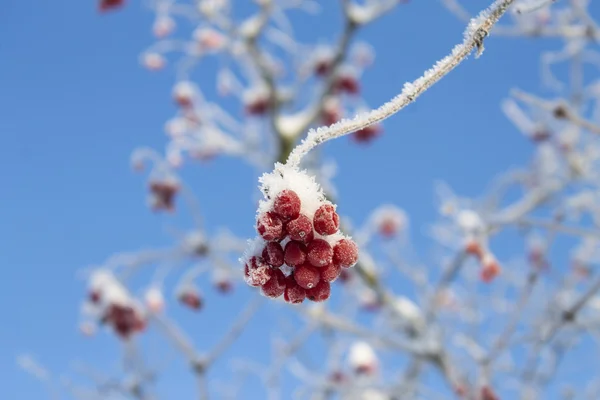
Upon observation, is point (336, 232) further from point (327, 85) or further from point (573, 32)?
point (327, 85)

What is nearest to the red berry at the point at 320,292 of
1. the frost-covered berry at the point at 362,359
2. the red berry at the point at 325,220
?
the red berry at the point at 325,220

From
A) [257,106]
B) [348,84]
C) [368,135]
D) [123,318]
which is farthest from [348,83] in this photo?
[123,318]

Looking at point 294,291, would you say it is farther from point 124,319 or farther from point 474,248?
point 124,319

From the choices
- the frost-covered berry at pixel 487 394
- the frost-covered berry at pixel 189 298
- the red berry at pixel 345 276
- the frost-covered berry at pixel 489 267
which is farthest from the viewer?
the frost-covered berry at pixel 189 298

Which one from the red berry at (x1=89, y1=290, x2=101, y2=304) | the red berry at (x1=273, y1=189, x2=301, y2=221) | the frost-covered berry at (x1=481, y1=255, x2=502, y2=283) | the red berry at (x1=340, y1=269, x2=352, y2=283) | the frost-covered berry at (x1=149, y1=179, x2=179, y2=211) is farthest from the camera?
the frost-covered berry at (x1=149, y1=179, x2=179, y2=211)

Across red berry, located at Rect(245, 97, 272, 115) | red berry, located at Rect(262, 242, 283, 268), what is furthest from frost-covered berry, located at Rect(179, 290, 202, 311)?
red berry, located at Rect(262, 242, 283, 268)

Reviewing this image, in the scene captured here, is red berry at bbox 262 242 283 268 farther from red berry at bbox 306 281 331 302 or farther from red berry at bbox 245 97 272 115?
red berry at bbox 245 97 272 115

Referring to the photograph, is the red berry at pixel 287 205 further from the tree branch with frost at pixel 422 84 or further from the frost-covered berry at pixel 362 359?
the frost-covered berry at pixel 362 359
